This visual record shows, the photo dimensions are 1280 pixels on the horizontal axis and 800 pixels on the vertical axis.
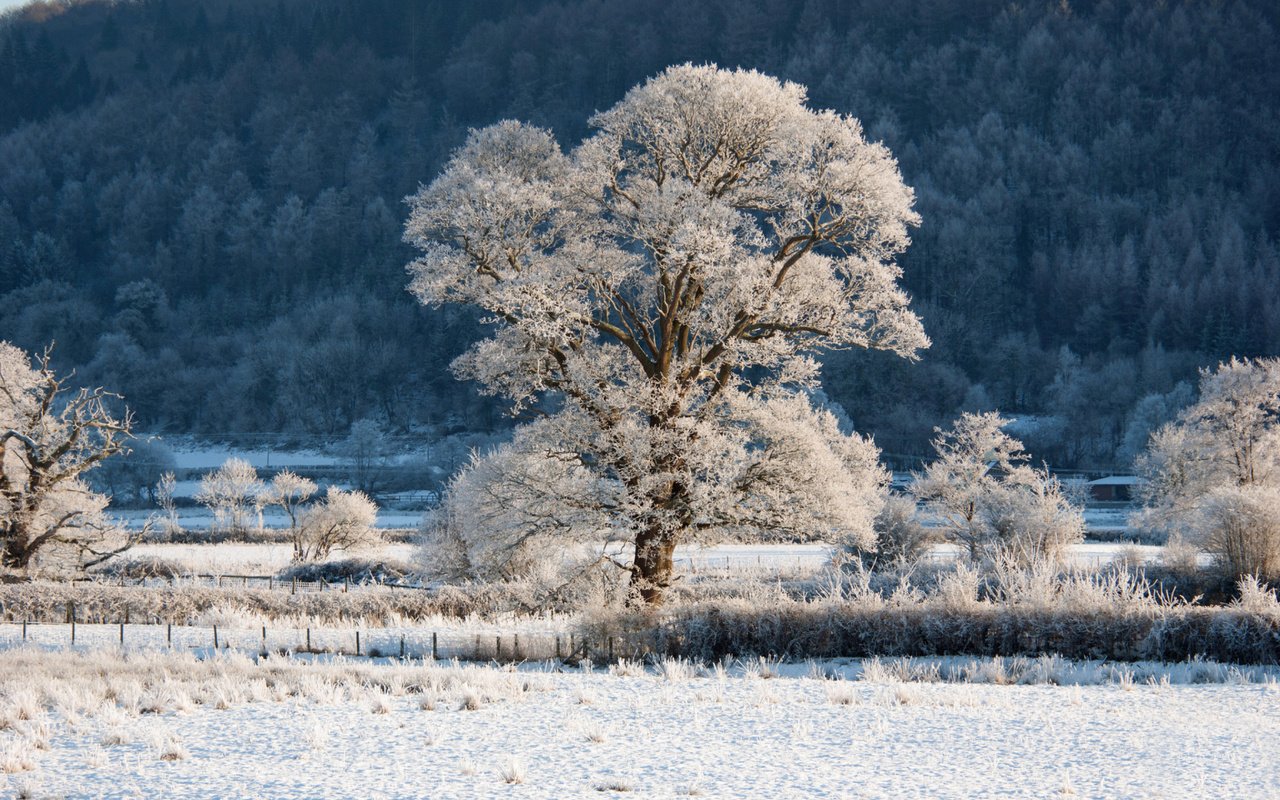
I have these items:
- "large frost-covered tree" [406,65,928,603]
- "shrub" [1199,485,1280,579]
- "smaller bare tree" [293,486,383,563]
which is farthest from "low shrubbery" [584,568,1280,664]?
"smaller bare tree" [293,486,383,563]

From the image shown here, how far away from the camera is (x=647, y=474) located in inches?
765

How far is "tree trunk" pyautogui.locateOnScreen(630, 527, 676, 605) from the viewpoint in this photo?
20.2 meters

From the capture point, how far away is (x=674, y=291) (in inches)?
790

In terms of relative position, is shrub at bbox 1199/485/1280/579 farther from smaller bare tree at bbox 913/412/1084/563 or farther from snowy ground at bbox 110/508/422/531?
snowy ground at bbox 110/508/422/531

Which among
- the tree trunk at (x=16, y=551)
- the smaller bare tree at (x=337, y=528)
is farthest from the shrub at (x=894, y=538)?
the tree trunk at (x=16, y=551)

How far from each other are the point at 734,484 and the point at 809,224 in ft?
15.9

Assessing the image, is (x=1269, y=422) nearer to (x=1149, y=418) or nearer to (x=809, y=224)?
(x=809, y=224)

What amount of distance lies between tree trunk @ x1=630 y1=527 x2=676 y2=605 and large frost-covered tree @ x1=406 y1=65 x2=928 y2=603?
0.05 metres

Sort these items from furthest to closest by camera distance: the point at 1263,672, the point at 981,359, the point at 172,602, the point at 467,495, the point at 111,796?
the point at 981,359 → the point at 172,602 → the point at 467,495 → the point at 1263,672 → the point at 111,796

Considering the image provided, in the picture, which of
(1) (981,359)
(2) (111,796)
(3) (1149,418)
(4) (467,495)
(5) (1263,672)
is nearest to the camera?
(2) (111,796)

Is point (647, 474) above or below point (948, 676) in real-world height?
above

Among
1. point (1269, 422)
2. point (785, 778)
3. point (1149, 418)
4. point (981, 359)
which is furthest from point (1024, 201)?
point (785, 778)

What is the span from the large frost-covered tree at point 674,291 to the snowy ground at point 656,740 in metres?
5.22

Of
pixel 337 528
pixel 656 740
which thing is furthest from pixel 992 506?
pixel 656 740
